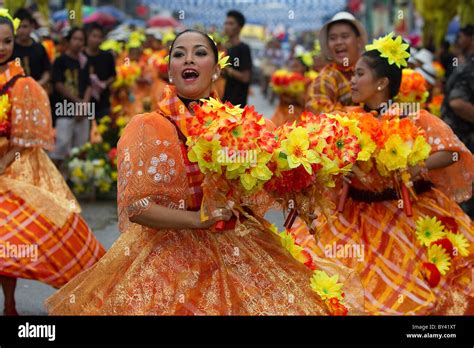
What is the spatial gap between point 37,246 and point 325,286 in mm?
2467

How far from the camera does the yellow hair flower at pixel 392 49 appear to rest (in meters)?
7.00

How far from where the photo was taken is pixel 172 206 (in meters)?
5.15

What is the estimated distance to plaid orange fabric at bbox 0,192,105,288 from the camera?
272 inches

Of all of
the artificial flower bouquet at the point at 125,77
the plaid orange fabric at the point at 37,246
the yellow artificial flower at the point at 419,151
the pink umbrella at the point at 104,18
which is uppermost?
the yellow artificial flower at the point at 419,151

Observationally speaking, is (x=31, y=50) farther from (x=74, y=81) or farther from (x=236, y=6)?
(x=236, y=6)

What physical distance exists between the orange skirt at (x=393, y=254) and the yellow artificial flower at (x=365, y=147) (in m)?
0.55

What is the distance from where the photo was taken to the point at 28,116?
7316mm

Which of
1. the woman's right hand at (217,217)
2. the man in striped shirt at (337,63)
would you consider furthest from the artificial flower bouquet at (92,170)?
the woman's right hand at (217,217)

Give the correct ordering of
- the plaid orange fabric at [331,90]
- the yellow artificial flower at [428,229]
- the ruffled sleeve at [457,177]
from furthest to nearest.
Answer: the plaid orange fabric at [331,90], the ruffled sleeve at [457,177], the yellow artificial flower at [428,229]

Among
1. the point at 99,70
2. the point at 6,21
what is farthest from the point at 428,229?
the point at 99,70

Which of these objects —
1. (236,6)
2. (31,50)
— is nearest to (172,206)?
(31,50)

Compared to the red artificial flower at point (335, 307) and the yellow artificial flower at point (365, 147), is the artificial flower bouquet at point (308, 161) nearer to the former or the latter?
the red artificial flower at point (335, 307)

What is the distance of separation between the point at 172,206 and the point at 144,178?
0.19 m

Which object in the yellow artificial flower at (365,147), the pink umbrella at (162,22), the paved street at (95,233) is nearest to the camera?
the yellow artificial flower at (365,147)
